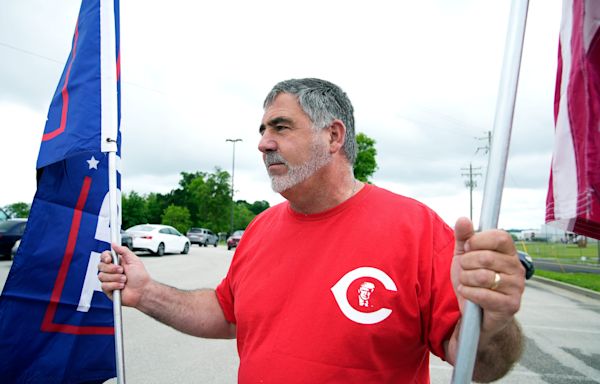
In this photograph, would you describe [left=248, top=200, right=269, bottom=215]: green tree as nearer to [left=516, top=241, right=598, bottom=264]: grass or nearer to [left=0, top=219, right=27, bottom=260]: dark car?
[left=516, top=241, right=598, bottom=264]: grass

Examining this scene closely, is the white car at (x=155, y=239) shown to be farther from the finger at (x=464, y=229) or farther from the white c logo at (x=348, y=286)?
the finger at (x=464, y=229)

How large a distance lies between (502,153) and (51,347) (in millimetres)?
2467

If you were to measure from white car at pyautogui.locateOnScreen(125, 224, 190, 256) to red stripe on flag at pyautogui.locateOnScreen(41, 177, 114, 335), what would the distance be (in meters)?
16.8

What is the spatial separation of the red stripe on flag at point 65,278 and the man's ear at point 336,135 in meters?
1.40

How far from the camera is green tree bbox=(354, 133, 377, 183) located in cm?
4291

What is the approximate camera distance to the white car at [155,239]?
18.3 metres

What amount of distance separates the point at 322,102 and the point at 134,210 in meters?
76.6

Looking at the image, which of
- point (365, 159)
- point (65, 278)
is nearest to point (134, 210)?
point (365, 159)

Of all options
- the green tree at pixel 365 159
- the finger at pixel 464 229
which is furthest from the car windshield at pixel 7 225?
the green tree at pixel 365 159

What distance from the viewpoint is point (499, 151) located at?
1.07 metres

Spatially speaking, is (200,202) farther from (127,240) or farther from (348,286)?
(348,286)

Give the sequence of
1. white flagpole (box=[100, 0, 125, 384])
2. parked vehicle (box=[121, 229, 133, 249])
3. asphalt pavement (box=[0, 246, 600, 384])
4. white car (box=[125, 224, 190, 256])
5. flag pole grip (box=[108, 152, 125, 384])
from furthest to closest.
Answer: white car (box=[125, 224, 190, 256]) → parked vehicle (box=[121, 229, 133, 249]) → asphalt pavement (box=[0, 246, 600, 384]) → white flagpole (box=[100, 0, 125, 384]) → flag pole grip (box=[108, 152, 125, 384])

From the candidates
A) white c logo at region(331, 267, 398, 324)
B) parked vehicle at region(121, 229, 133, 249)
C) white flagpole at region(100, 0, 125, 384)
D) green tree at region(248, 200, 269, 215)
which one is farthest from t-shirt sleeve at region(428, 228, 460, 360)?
green tree at region(248, 200, 269, 215)

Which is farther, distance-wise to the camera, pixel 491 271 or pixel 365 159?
pixel 365 159
